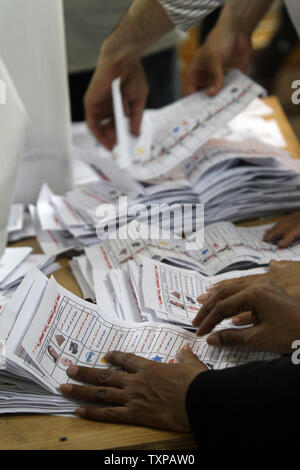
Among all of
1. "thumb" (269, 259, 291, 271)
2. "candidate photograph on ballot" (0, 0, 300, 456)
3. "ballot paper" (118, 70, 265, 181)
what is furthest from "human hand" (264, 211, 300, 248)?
"ballot paper" (118, 70, 265, 181)

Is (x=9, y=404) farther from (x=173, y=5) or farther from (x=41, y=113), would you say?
(x=173, y=5)

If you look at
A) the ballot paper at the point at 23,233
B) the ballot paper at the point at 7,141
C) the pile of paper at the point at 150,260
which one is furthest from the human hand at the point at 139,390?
the ballot paper at the point at 23,233

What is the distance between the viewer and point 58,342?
2.99 feet

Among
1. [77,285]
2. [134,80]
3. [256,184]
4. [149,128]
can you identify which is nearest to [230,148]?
[256,184]

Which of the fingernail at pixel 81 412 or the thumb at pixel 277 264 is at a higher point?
the fingernail at pixel 81 412

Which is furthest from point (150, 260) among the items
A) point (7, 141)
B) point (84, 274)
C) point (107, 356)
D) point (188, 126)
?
point (188, 126)

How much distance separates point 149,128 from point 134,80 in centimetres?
15

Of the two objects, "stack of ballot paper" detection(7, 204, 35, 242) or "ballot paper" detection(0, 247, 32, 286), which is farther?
"stack of ballot paper" detection(7, 204, 35, 242)

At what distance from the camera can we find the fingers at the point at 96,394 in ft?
2.78

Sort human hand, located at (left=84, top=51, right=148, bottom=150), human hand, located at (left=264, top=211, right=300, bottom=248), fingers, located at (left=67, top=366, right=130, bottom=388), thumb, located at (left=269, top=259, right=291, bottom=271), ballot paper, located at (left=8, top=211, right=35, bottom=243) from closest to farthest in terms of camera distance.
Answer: fingers, located at (left=67, top=366, right=130, bottom=388), thumb, located at (left=269, top=259, right=291, bottom=271), human hand, located at (left=264, top=211, right=300, bottom=248), ballot paper, located at (left=8, top=211, right=35, bottom=243), human hand, located at (left=84, top=51, right=148, bottom=150)

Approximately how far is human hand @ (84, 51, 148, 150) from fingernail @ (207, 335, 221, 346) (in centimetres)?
79

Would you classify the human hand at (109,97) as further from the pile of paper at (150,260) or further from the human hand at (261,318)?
the human hand at (261,318)

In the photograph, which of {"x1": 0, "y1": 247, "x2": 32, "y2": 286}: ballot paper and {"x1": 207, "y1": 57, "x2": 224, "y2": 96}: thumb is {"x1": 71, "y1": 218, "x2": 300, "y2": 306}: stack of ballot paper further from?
{"x1": 207, "y1": 57, "x2": 224, "y2": 96}: thumb

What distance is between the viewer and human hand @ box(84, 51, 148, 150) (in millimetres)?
1555
